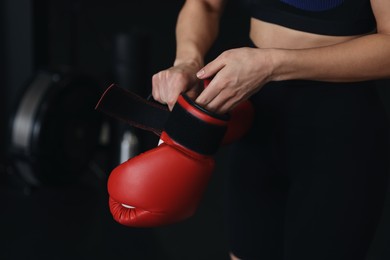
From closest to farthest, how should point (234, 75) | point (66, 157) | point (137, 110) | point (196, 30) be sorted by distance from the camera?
point (234, 75), point (137, 110), point (196, 30), point (66, 157)

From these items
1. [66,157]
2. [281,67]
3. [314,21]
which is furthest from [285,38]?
[66,157]

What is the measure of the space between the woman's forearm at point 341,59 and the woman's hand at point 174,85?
13 cm

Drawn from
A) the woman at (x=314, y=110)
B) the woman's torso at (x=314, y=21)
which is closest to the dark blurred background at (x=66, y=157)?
the woman at (x=314, y=110)

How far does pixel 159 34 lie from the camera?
331cm

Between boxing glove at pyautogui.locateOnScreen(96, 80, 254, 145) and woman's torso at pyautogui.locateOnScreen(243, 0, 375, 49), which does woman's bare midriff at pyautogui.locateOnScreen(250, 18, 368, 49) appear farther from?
boxing glove at pyautogui.locateOnScreen(96, 80, 254, 145)

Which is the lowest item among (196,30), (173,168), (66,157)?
(66,157)

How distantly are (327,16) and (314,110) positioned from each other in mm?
157

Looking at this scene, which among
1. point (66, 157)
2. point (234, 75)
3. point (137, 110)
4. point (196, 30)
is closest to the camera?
point (234, 75)

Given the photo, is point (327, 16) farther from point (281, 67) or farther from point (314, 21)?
point (281, 67)

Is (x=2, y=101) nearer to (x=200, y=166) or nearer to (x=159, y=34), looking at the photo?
(x=159, y=34)

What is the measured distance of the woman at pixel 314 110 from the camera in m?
0.90

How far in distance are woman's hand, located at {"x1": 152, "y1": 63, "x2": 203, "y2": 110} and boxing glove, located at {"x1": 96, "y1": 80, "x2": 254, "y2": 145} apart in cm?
2

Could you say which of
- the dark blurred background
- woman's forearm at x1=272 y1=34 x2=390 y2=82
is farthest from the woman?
the dark blurred background

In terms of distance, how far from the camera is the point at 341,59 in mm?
900
